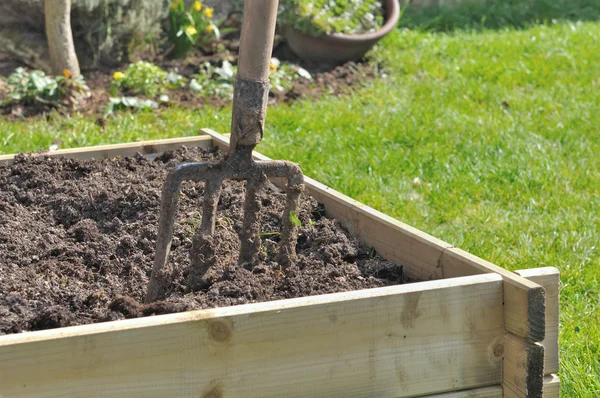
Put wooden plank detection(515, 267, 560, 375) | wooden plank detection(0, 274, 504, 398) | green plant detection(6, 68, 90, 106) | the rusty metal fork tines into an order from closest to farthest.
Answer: wooden plank detection(0, 274, 504, 398)
wooden plank detection(515, 267, 560, 375)
the rusty metal fork tines
green plant detection(6, 68, 90, 106)

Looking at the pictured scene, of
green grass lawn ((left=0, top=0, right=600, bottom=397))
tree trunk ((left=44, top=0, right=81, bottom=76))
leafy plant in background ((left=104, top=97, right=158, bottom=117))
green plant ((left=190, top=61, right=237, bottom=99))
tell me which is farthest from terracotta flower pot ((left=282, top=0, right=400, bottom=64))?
tree trunk ((left=44, top=0, right=81, bottom=76))

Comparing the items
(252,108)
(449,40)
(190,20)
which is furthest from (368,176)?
(449,40)

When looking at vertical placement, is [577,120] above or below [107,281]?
above

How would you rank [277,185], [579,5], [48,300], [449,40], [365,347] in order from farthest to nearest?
1. [579,5]
2. [449,40]
3. [277,185]
4. [48,300]
5. [365,347]

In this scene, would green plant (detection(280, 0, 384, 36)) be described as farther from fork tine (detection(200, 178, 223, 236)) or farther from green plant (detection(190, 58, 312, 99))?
fork tine (detection(200, 178, 223, 236))

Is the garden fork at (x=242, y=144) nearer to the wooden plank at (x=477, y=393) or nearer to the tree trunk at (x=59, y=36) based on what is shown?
the wooden plank at (x=477, y=393)

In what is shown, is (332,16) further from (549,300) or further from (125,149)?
(549,300)

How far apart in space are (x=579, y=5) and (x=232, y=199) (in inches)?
317

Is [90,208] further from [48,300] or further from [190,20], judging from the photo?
[190,20]

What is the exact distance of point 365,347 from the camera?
205 centimetres

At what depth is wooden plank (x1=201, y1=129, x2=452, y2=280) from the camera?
247 cm

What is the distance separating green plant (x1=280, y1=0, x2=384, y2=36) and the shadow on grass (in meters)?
1.29

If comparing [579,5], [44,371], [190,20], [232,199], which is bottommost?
[44,371]

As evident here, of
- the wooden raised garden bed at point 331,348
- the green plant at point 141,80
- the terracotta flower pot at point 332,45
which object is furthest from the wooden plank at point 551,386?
the terracotta flower pot at point 332,45
